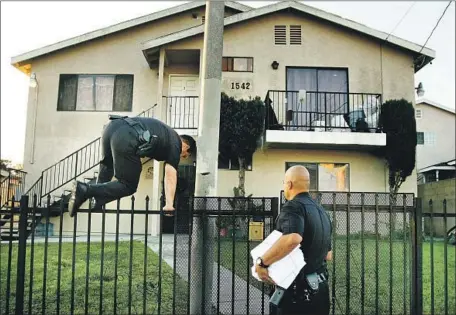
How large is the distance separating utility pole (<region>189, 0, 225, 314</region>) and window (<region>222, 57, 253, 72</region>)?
8.67m

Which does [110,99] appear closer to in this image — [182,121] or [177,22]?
[182,121]

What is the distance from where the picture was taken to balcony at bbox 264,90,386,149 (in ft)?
39.7

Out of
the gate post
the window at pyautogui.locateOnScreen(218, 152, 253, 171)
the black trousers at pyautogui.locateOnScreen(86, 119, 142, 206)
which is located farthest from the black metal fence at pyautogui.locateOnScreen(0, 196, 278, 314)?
the window at pyautogui.locateOnScreen(218, 152, 253, 171)

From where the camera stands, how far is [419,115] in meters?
23.2

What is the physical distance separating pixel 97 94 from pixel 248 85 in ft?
16.7

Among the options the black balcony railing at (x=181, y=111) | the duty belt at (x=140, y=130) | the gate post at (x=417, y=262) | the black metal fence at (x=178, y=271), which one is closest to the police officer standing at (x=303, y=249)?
the black metal fence at (x=178, y=271)

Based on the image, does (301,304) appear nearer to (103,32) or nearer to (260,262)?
(260,262)

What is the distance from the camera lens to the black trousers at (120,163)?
3.77m

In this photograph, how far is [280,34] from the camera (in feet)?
44.8

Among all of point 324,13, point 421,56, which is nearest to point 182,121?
point 324,13

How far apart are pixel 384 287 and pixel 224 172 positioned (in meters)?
8.08

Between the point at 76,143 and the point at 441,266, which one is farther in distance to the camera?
the point at 76,143

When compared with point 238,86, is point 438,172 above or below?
below

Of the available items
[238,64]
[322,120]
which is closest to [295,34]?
[238,64]
